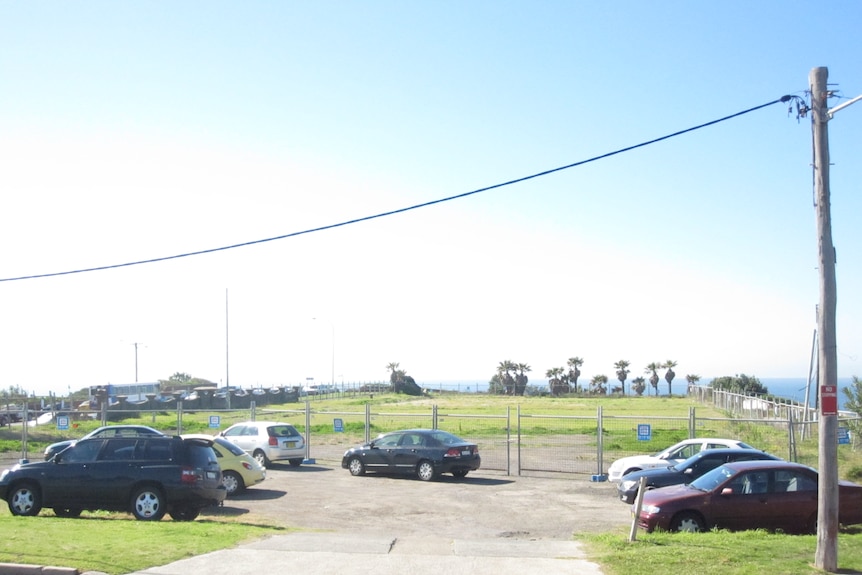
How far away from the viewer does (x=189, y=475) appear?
54.1 ft

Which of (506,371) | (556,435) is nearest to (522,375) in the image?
(506,371)

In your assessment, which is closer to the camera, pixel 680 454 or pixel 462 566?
pixel 462 566

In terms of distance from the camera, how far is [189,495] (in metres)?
16.4

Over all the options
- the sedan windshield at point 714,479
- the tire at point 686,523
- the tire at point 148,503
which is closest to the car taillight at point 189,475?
the tire at point 148,503

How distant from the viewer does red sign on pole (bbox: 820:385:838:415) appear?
1149 centimetres

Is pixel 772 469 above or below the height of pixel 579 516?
above

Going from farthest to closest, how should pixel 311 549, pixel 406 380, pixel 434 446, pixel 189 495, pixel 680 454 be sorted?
1. pixel 406 380
2. pixel 434 446
3. pixel 680 454
4. pixel 189 495
5. pixel 311 549

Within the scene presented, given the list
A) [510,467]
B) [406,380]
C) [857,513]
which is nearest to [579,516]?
[857,513]

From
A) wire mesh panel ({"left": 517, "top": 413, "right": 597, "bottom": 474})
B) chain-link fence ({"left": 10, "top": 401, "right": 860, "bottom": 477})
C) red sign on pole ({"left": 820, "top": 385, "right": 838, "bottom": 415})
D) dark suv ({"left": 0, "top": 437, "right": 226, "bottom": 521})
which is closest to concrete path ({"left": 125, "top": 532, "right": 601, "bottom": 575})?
dark suv ({"left": 0, "top": 437, "right": 226, "bottom": 521})

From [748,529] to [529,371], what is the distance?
91.6m

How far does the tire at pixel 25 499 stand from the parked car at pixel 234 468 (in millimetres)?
4393

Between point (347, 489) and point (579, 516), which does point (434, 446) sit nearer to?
point (347, 489)

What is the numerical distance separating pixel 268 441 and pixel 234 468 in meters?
6.71

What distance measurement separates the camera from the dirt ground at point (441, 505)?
16891 millimetres
